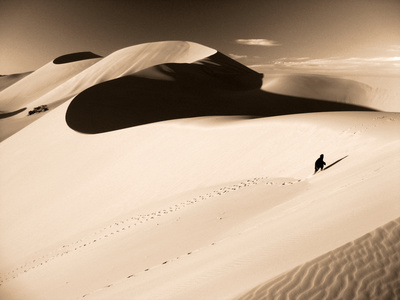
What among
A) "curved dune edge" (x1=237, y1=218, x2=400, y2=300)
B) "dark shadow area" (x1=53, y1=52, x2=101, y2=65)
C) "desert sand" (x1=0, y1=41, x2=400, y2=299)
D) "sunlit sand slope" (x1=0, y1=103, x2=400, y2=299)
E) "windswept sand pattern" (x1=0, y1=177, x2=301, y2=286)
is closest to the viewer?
"curved dune edge" (x1=237, y1=218, x2=400, y2=300)

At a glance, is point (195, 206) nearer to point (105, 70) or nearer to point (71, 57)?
point (105, 70)

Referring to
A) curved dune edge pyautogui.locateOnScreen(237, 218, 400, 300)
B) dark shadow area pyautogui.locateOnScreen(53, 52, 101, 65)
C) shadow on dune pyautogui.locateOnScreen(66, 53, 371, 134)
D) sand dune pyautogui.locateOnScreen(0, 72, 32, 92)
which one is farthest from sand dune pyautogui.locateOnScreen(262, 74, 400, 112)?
sand dune pyautogui.locateOnScreen(0, 72, 32, 92)

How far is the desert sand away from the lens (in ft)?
12.5

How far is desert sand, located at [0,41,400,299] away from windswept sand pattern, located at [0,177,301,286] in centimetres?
5

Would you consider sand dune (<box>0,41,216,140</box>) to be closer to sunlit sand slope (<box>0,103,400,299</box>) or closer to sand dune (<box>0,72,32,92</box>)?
sunlit sand slope (<box>0,103,400,299</box>)

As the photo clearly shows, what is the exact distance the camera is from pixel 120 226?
8938 millimetres

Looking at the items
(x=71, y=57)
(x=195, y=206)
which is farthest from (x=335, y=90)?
(x=71, y=57)

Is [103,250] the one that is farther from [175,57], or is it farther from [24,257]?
[175,57]

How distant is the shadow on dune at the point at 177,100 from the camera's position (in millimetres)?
21469

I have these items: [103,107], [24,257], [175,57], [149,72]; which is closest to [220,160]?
[24,257]

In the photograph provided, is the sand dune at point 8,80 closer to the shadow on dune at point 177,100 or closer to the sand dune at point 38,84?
the sand dune at point 38,84

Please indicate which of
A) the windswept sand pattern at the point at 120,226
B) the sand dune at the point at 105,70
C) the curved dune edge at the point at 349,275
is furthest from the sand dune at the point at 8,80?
the curved dune edge at the point at 349,275

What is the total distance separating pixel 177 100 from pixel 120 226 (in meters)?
18.9

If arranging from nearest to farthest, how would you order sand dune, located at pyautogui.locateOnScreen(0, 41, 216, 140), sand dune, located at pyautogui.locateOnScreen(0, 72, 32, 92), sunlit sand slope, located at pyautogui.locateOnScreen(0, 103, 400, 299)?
sunlit sand slope, located at pyautogui.locateOnScreen(0, 103, 400, 299) < sand dune, located at pyautogui.locateOnScreen(0, 41, 216, 140) < sand dune, located at pyautogui.locateOnScreen(0, 72, 32, 92)
